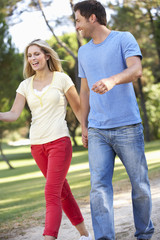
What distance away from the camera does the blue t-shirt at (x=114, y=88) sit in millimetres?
3562

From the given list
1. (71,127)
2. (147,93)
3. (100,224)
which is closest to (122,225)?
(100,224)

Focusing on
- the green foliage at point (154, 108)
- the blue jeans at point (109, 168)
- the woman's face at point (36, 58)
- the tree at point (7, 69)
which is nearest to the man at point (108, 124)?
the blue jeans at point (109, 168)

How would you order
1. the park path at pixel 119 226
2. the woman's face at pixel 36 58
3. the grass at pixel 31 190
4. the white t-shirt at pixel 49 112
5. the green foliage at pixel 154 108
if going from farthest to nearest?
the green foliage at pixel 154 108 < the grass at pixel 31 190 < the park path at pixel 119 226 < the woman's face at pixel 36 58 < the white t-shirt at pixel 49 112

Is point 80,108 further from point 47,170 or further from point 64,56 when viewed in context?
point 64,56

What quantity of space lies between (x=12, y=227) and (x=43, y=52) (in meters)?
2.68

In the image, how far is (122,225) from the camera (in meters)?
4.77

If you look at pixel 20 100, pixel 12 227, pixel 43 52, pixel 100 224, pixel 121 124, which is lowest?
pixel 12 227

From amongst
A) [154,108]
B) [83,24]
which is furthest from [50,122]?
[154,108]

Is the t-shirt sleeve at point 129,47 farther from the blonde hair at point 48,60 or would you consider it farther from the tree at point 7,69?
the tree at point 7,69

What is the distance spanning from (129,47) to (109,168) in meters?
1.02

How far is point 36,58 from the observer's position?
414 cm

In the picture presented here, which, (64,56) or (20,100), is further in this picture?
(64,56)

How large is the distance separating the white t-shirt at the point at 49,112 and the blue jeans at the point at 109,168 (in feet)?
1.21

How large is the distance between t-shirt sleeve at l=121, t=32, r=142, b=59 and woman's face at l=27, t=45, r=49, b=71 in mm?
953
